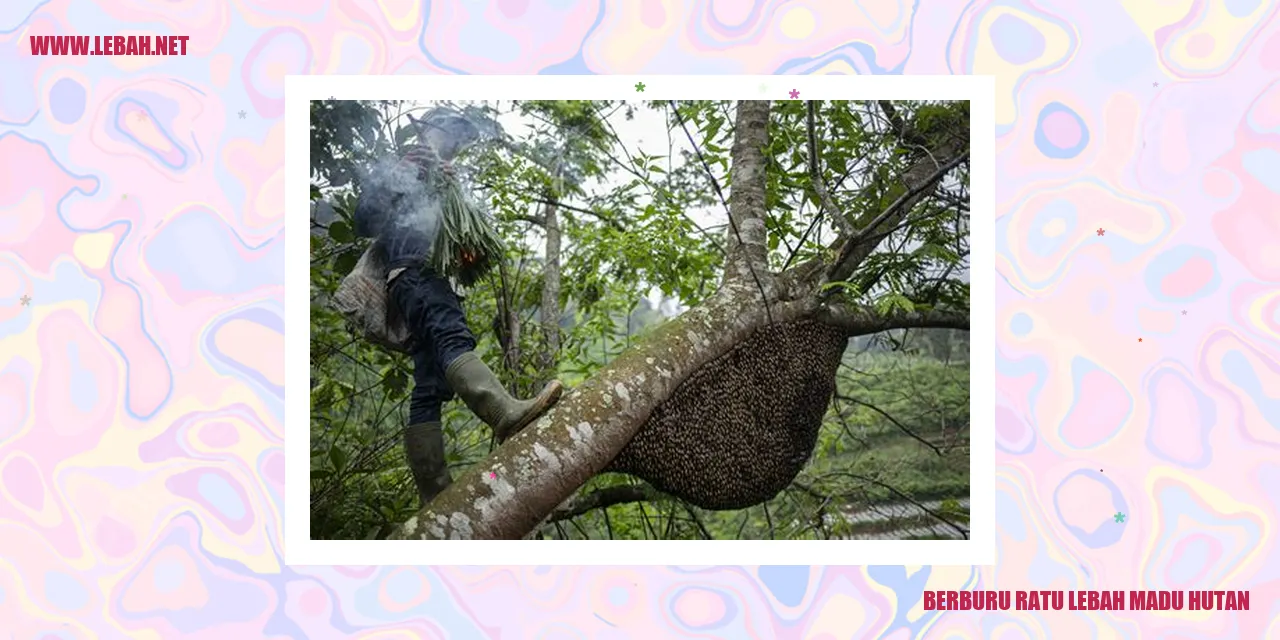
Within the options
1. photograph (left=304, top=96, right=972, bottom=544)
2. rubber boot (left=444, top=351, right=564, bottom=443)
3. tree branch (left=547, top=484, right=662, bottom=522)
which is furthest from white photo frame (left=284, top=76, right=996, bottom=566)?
rubber boot (left=444, top=351, right=564, bottom=443)

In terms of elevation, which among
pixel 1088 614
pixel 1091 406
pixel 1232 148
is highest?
pixel 1232 148

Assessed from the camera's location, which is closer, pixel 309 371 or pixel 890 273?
pixel 309 371

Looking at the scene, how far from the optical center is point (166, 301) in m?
2.02

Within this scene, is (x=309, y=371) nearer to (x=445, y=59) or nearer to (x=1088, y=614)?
(x=445, y=59)

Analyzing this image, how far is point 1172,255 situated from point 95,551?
2.97 meters

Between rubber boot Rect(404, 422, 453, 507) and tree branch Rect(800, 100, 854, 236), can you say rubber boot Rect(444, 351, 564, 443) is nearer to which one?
rubber boot Rect(404, 422, 453, 507)

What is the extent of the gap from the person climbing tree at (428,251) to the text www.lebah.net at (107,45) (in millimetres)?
622

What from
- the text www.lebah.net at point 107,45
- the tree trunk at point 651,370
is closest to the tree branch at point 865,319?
the tree trunk at point 651,370

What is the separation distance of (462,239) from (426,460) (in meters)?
0.61

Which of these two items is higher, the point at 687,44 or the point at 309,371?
the point at 687,44

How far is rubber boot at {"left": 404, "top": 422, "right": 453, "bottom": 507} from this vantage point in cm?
204

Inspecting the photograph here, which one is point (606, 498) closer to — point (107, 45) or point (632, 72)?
point (632, 72)

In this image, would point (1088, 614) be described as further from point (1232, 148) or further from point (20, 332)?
point (20, 332)
